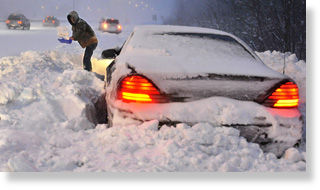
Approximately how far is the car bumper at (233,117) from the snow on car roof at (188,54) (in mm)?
281

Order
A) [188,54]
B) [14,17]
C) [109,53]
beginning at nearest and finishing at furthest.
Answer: [188,54] < [109,53] < [14,17]

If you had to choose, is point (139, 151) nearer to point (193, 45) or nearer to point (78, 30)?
point (193, 45)

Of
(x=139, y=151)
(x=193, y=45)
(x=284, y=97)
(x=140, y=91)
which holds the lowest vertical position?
(x=139, y=151)

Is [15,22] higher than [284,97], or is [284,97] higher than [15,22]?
[15,22]

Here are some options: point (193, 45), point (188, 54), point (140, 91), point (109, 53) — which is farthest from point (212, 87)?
point (109, 53)

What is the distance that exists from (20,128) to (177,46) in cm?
191

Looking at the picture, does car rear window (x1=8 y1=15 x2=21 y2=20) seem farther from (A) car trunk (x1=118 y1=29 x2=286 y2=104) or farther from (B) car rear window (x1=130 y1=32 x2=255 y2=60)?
(A) car trunk (x1=118 y1=29 x2=286 y2=104)

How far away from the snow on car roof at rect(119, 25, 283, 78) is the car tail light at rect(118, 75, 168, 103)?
9cm

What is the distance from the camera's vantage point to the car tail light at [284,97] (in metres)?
3.00

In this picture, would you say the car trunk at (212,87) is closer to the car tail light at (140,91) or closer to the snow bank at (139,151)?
the car tail light at (140,91)

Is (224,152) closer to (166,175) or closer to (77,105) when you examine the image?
(166,175)

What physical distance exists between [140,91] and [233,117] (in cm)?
81

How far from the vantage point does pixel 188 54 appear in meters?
3.52

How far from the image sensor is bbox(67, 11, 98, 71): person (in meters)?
7.62
